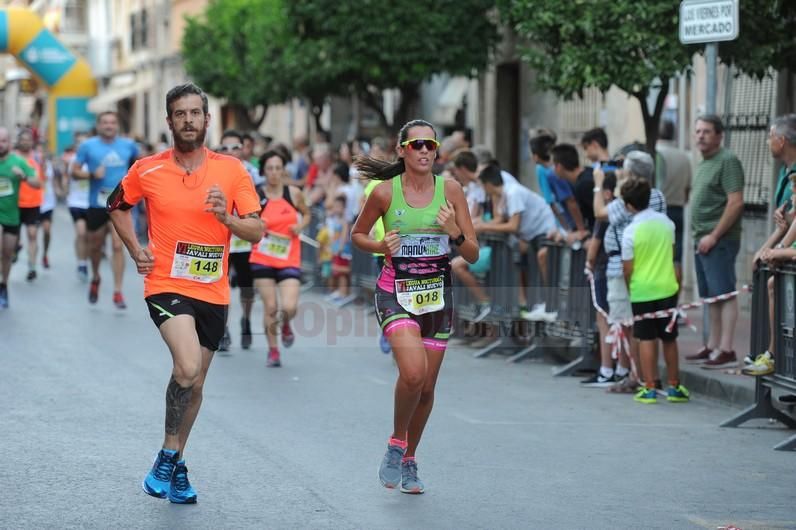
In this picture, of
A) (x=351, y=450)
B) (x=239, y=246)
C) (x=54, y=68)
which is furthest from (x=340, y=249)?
(x=54, y=68)

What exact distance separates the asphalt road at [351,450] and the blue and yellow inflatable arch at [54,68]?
3056 centimetres

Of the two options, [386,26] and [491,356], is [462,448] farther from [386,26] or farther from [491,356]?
[386,26]

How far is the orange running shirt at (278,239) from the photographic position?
1251 cm

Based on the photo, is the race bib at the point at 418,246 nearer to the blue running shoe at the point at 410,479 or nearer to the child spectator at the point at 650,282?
the blue running shoe at the point at 410,479

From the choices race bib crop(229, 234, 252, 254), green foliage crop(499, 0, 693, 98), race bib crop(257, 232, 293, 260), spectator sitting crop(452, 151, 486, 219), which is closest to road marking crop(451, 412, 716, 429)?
race bib crop(257, 232, 293, 260)

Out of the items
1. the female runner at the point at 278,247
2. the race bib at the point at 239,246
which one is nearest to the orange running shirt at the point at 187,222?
the female runner at the point at 278,247

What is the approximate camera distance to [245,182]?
281 inches

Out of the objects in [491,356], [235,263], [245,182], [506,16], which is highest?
[506,16]

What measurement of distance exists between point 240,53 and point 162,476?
26.8 meters

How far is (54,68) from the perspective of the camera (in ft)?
146

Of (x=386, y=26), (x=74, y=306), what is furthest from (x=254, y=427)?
(x=386, y=26)

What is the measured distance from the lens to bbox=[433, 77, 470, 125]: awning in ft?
91.2

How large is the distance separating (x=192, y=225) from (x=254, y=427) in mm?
2394

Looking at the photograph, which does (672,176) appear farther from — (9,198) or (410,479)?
(410,479)
